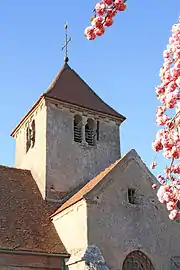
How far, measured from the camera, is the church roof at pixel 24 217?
13.7 m

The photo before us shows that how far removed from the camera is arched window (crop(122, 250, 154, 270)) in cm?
1399

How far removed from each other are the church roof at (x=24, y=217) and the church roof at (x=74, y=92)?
11.9ft

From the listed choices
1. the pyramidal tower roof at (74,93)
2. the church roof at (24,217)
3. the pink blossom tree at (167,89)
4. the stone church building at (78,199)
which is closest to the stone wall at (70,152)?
the stone church building at (78,199)

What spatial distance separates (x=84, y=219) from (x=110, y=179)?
170cm

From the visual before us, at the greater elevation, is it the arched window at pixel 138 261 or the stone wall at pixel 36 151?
the stone wall at pixel 36 151

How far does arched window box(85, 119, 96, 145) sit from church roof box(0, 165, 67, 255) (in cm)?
286

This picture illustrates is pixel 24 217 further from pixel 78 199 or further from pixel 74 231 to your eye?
pixel 78 199

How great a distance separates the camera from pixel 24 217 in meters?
15.0

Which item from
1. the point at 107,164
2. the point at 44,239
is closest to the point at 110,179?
the point at 44,239

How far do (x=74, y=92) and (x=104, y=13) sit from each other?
44.2ft

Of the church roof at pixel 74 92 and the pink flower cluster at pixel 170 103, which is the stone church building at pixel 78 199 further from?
the pink flower cluster at pixel 170 103

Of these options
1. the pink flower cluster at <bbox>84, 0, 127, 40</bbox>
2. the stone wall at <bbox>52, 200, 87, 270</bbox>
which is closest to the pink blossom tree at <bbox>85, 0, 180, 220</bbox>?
the pink flower cluster at <bbox>84, 0, 127, 40</bbox>

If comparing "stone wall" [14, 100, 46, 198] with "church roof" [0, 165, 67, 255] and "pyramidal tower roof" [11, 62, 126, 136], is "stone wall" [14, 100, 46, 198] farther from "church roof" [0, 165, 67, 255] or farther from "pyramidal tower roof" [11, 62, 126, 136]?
"church roof" [0, 165, 67, 255]

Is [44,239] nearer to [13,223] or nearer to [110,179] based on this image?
[13,223]
